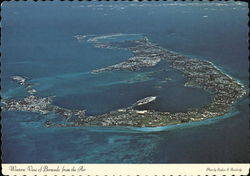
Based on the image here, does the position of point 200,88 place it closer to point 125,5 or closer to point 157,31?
point 157,31

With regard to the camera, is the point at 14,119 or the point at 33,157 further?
the point at 14,119

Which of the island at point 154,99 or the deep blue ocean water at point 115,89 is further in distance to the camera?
the island at point 154,99

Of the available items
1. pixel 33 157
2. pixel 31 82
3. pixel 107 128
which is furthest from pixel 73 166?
pixel 31 82

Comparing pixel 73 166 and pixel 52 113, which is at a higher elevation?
pixel 73 166

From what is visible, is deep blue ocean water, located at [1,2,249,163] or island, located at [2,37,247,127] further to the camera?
island, located at [2,37,247,127]
